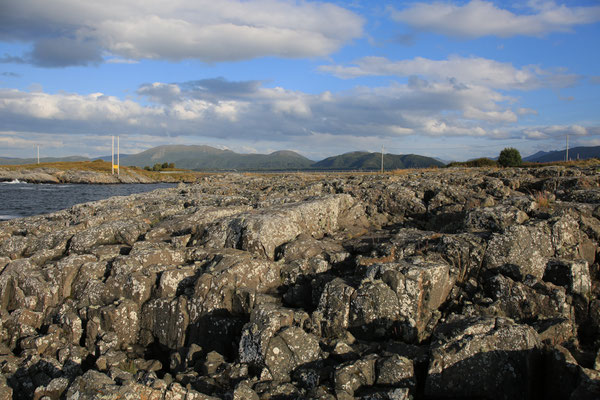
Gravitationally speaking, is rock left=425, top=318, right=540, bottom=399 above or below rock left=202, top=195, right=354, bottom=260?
below

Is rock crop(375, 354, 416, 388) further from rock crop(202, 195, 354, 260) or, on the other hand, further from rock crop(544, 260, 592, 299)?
rock crop(202, 195, 354, 260)

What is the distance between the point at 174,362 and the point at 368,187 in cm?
1829

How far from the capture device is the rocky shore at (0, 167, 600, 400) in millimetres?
9039

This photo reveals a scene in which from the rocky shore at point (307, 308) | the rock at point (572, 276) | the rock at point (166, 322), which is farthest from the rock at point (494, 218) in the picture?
the rock at point (166, 322)

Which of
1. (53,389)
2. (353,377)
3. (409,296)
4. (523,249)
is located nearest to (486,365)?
(353,377)

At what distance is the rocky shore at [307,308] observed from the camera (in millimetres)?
9039

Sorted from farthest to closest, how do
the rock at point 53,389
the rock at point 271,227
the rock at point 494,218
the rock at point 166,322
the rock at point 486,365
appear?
the rock at point 271,227 → the rock at point 494,218 → the rock at point 166,322 → the rock at point 53,389 → the rock at point 486,365

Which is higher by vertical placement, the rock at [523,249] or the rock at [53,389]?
the rock at [523,249]

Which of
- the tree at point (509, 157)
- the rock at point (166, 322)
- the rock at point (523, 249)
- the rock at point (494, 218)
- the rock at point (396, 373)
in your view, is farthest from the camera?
the tree at point (509, 157)

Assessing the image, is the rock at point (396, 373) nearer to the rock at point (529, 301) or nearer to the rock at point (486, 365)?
the rock at point (486, 365)

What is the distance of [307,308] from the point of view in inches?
530

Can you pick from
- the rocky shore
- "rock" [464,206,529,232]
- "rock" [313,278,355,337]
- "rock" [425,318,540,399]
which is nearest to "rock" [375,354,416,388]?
the rocky shore

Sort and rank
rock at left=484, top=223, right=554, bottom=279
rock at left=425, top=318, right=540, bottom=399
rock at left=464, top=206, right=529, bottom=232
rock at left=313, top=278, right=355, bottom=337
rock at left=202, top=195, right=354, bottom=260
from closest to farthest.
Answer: rock at left=425, top=318, right=540, bottom=399, rock at left=313, top=278, right=355, bottom=337, rock at left=484, top=223, right=554, bottom=279, rock at left=464, top=206, right=529, bottom=232, rock at left=202, top=195, right=354, bottom=260

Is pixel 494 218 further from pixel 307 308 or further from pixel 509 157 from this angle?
pixel 509 157
